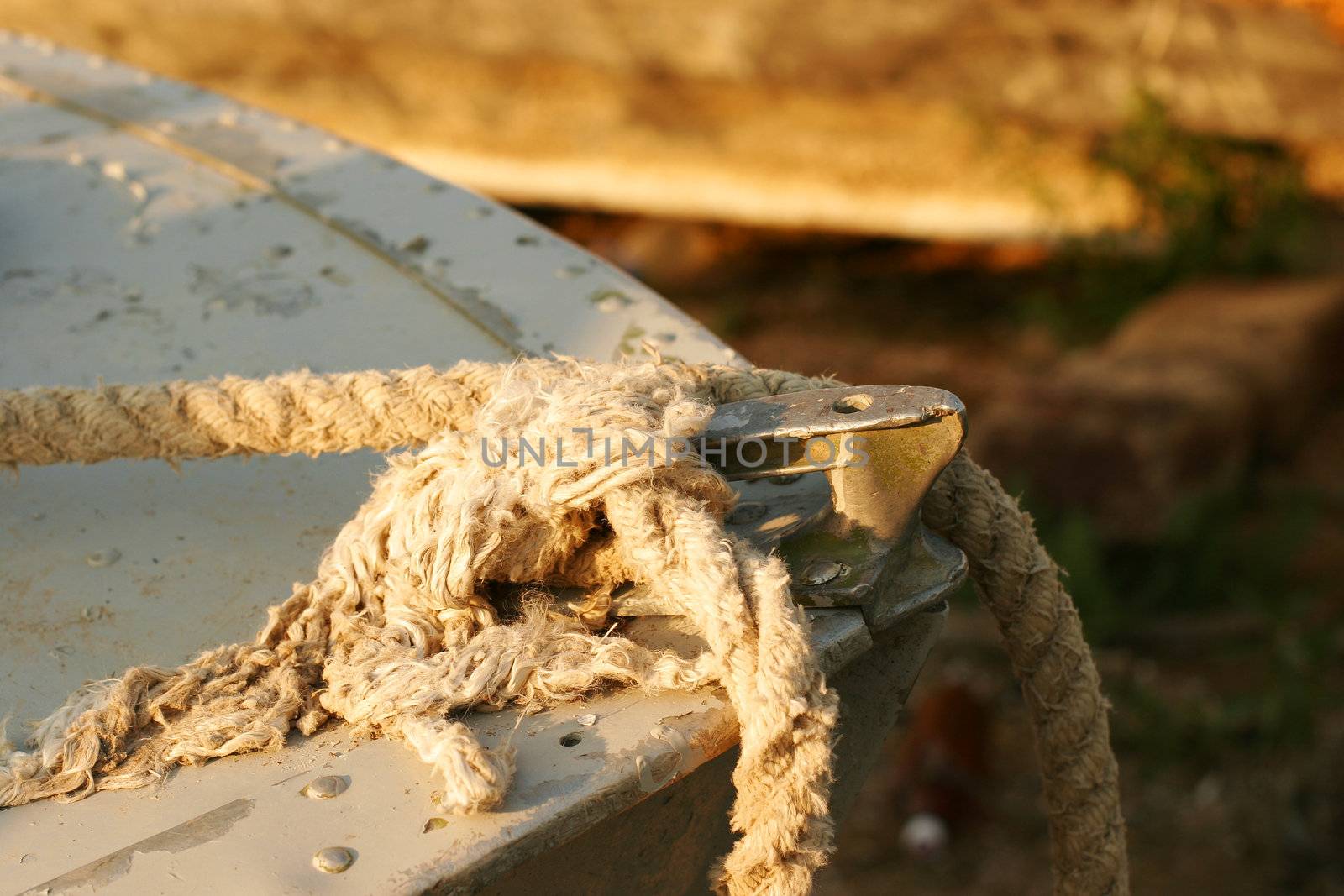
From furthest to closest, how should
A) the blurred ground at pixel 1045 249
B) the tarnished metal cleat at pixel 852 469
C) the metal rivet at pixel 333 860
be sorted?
the blurred ground at pixel 1045 249, the tarnished metal cleat at pixel 852 469, the metal rivet at pixel 333 860

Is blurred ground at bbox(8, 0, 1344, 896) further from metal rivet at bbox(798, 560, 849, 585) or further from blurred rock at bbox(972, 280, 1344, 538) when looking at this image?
metal rivet at bbox(798, 560, 849, 585)

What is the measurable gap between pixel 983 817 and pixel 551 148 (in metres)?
2.53

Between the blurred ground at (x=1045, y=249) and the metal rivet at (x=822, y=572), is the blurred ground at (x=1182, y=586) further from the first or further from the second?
the metal rivet at (x=822, y=572)

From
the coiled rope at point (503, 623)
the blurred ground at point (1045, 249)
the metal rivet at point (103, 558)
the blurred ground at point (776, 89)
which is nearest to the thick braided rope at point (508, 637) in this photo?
the coiled rope at point (503, 623)

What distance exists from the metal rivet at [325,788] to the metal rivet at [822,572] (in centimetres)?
32

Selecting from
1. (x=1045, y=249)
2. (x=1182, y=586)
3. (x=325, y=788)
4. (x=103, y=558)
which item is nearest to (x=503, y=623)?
(x=325, y=788)

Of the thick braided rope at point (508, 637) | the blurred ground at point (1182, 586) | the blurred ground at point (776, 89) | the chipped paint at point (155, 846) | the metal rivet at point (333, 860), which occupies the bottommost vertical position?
the blurred ground at point (1182, 586)

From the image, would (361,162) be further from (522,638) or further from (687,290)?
(687,290)

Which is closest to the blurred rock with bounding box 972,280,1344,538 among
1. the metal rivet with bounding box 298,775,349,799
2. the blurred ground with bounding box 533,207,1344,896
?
the blurred ground with bounding box 533,207,1344,896

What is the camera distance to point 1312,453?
351 centimetres

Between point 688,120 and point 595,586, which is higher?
Answer: point 595,586

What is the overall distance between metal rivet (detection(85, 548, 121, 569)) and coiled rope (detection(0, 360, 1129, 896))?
192 mm

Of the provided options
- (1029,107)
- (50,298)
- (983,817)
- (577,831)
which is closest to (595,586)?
(577,831)

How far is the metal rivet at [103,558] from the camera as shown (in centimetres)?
103
